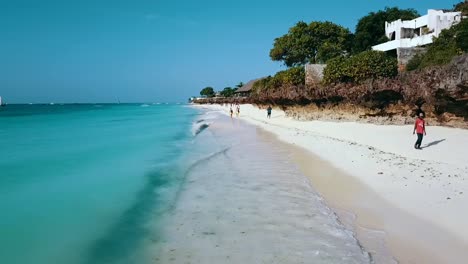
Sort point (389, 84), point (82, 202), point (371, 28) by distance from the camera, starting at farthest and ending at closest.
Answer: point (371, 28) < point (389, 84) < point (82, 202)

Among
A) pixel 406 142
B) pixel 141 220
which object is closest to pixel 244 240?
pixel 141 220

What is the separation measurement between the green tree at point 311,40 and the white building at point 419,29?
652cm

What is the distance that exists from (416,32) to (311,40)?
1180 centimetres

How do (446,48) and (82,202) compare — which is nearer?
(82,202)

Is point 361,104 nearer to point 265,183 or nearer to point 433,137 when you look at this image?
point 433,137

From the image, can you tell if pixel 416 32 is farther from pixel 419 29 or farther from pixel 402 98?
pixel 402 98

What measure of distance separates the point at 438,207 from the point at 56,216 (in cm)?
705

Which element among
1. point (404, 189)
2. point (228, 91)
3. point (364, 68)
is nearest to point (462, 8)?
point (364, 68)

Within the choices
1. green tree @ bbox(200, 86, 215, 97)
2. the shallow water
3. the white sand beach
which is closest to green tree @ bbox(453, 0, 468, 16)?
the white sand beach

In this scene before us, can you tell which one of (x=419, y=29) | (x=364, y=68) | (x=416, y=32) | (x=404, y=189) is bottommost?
(x=404, y=189)

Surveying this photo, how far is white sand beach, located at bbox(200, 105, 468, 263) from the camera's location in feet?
15.8

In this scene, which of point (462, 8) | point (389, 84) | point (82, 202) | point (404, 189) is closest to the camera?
point (404, 189)

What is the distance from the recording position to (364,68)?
20.3 m

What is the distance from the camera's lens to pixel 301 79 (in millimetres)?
31359
